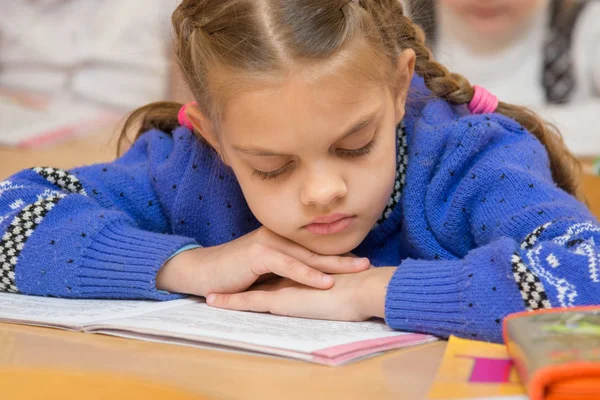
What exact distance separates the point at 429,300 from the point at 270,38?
303 mm

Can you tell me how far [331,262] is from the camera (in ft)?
2.98

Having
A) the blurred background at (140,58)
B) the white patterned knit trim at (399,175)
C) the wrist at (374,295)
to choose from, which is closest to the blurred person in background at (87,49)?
the blurred background at (140,58)

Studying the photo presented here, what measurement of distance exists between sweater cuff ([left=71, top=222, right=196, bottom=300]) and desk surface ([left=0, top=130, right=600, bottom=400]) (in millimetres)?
130

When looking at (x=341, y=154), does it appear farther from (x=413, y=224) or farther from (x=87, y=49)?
(x=87, y=49)

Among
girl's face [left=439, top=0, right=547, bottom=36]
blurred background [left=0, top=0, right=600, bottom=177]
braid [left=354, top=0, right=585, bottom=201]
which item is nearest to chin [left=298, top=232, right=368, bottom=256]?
braid [left=354, top=0, right=585, bottom=201]

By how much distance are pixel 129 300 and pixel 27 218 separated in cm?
16

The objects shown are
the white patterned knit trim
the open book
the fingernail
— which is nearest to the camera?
the open book

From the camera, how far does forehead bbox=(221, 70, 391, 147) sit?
805mm

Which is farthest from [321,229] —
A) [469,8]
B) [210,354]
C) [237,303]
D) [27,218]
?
[469,8]

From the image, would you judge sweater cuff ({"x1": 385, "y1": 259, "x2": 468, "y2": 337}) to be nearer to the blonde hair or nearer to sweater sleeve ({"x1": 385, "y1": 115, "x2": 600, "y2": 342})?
sweater sleeve ({"x1": 385, "y1": 115, "x2": 600, "y2": 342})

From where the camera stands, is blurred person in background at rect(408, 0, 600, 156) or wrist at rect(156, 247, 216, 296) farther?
blurred person in background at rect(408, 0, 600, 156)

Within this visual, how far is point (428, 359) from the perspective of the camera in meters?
0.70

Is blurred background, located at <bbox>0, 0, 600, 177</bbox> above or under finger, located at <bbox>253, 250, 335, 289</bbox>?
above

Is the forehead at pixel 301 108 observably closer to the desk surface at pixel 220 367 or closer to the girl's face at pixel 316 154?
the girl's face at pixel 316 154
